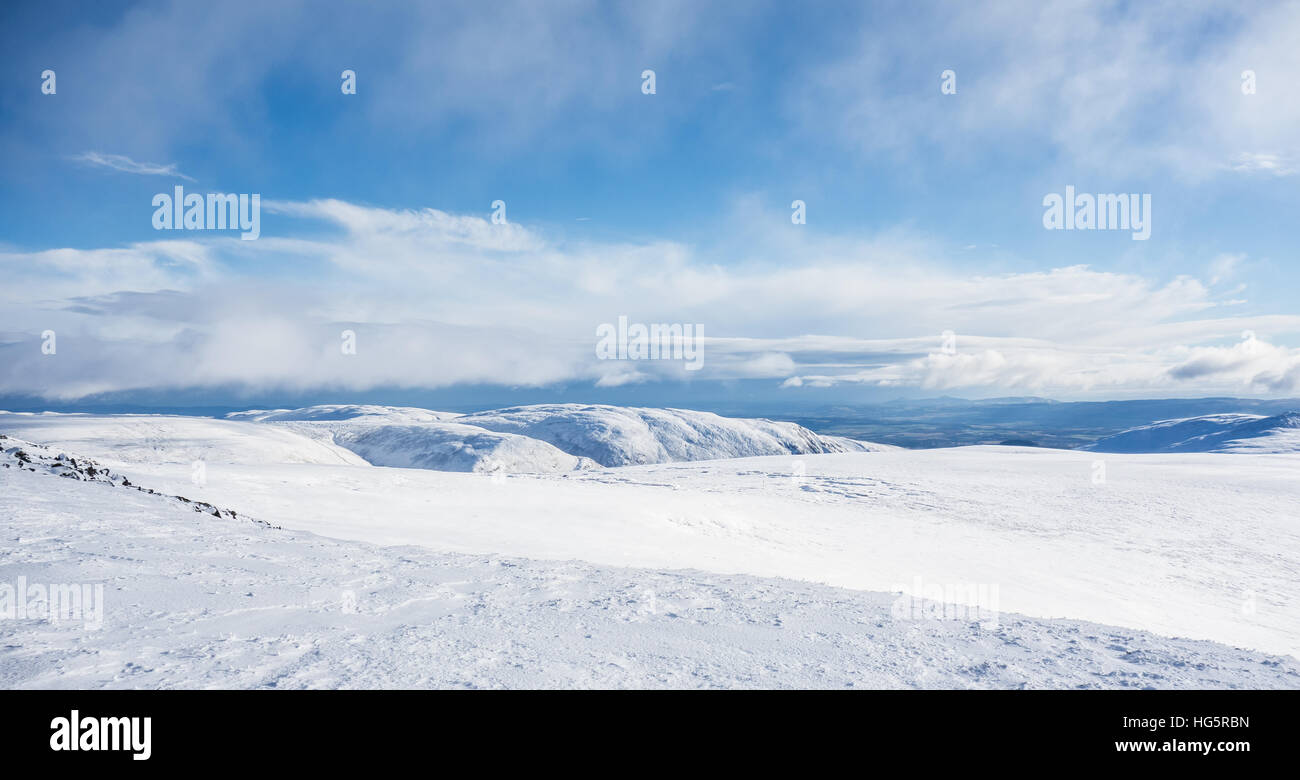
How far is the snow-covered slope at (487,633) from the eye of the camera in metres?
5.71

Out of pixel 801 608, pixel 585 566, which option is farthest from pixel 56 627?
pixel 801 608

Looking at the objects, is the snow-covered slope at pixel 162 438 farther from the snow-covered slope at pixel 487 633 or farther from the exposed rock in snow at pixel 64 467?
the snow-covered slope at pixel 487 633

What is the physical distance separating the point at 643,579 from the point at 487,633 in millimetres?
3846

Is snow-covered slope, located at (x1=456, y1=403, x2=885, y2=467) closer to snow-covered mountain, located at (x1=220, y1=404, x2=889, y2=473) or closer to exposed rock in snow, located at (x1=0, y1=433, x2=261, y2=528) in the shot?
snow-covered mountain, located at (x1=220, y1=404, x2=889, y2=473)

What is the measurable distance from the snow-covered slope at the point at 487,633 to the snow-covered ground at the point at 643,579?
4 cm

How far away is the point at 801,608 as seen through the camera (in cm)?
858

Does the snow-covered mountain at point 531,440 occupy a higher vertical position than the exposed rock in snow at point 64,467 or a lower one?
lower

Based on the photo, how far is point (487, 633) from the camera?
692cm

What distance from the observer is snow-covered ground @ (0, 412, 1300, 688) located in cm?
609
